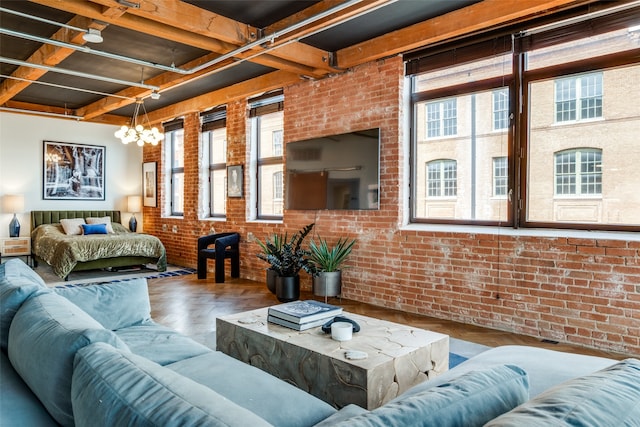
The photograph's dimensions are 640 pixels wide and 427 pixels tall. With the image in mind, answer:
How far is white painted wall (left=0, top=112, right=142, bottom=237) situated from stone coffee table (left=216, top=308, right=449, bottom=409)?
24.1 ft

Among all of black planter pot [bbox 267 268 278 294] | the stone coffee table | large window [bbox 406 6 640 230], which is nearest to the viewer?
the stone coffee table

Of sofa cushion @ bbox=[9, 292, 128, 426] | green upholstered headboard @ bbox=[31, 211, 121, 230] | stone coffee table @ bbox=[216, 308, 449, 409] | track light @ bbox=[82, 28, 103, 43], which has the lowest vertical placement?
stone coffee table @ bbox=[216, 308, 449, 409]

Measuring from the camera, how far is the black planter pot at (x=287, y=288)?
17.2ft

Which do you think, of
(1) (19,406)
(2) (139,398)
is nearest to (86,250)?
(1) (19,406)

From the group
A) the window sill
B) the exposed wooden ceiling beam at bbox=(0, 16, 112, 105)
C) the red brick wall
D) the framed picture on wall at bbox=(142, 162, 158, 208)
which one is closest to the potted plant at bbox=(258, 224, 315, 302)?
the red brick wall

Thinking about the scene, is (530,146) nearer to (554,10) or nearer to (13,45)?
(554,10)

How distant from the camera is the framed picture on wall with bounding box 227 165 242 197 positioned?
6977 millimetres

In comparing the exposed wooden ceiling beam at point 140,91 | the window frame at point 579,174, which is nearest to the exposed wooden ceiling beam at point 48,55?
the exposed wooden ceiling beam at point 140,91

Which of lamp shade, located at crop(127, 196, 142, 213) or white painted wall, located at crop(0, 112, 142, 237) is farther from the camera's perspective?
lamp shade, located at crop(127, 196, 142, 213)

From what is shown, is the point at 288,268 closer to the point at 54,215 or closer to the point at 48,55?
the point at 48,55

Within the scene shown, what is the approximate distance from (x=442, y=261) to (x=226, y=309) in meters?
2.45

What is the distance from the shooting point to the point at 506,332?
406cm

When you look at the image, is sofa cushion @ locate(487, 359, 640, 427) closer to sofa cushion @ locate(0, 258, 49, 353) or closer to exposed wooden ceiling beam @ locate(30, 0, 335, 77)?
sofa cushion @ locate(0, 258, 49, 353)

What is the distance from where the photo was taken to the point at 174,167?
8.84m
